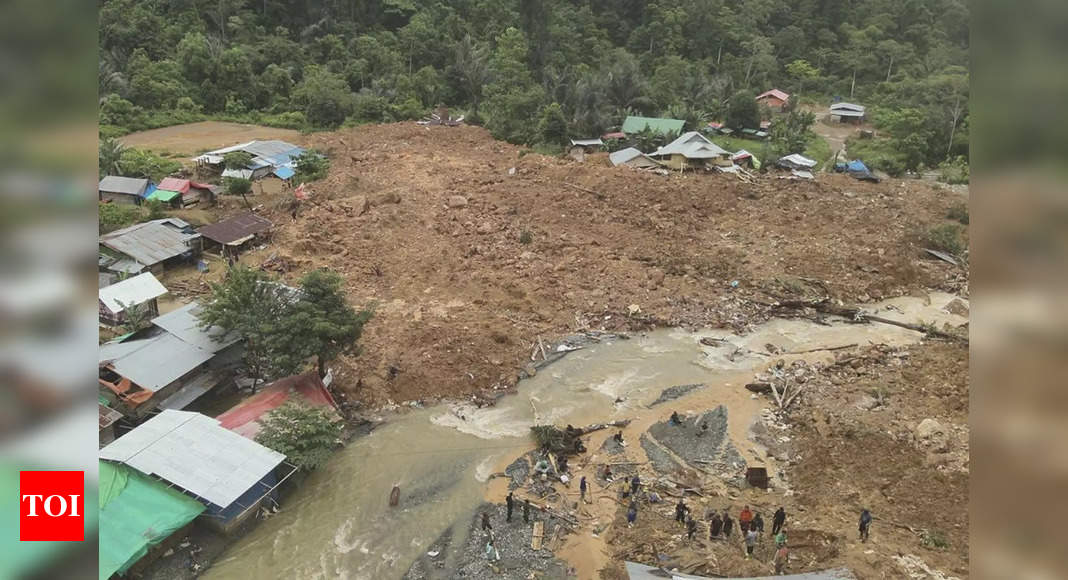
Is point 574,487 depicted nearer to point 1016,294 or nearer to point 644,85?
point 1016,294

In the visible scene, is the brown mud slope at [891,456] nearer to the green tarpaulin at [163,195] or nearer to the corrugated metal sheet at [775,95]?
the green tarpaulin at [163,195]

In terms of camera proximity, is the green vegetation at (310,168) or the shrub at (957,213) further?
the green vegetation at (310,168)

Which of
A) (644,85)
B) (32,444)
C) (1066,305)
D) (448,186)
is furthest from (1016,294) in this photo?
(644,85)

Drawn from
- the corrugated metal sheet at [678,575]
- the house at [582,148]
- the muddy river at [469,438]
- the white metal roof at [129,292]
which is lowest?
the muddy river at [469,438]

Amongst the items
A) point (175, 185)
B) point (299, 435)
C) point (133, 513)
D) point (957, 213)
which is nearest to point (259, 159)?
point (175, 185)

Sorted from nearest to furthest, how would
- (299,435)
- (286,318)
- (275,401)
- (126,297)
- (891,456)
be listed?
(299,435), (891,456), (275,401), (286,318), (126,297)

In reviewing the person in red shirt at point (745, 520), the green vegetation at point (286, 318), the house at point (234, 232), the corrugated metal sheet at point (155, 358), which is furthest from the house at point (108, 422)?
the person in red shirt at point (745, 520)

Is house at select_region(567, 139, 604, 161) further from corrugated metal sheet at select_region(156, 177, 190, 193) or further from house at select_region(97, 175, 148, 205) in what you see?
house at select_region(97, 175, 148, 205)

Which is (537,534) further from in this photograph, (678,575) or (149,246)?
(149,246)
